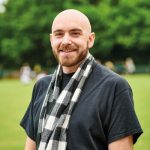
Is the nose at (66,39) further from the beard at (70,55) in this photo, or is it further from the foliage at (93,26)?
the foliage at (93,26)

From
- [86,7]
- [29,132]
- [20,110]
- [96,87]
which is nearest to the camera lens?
[96,87]

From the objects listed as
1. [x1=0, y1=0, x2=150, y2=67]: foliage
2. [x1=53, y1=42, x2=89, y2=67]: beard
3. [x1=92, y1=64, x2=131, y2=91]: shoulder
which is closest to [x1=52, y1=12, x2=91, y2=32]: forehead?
[x1=53, y1=42, x2=89, y2=67]: beard

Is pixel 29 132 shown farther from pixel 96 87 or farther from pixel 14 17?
pixel 14 17

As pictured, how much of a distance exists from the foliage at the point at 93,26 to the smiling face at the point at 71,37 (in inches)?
2168

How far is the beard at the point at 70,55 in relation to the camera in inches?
146

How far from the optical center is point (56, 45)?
378cm

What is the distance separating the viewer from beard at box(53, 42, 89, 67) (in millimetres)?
3699

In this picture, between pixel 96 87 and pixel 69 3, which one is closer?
pixel 96 87

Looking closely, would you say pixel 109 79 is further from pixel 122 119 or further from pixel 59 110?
pixel 59 110

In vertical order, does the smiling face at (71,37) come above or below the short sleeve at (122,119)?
above

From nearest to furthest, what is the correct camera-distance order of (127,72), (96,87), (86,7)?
1. (96,87)
2. (127,72)
3. (86,7)

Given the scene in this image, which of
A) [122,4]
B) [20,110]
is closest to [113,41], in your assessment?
[122,4]

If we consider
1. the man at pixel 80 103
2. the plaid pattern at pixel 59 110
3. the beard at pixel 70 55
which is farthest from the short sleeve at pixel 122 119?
the beard at pixel 70 55

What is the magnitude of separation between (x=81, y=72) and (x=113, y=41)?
56596mm
